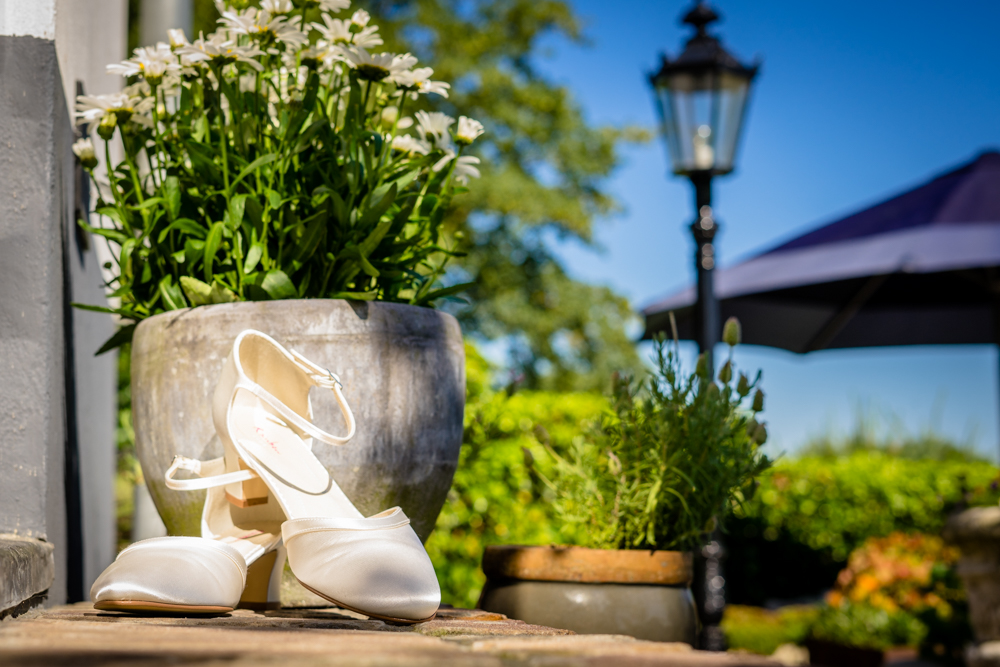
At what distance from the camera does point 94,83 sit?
2.69m

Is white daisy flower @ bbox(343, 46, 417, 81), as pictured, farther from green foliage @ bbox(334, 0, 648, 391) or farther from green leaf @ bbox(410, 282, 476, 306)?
green foliage @ bbox(334, 0, 648, 391)

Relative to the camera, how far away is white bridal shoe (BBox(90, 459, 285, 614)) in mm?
1207

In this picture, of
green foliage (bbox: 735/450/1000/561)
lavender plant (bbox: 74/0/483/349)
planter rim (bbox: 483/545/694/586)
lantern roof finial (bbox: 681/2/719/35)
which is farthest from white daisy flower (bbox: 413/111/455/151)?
green foliage (bbox: 735/450/1000/561)

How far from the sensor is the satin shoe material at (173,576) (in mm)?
1202

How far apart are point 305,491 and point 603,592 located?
27.8 inches

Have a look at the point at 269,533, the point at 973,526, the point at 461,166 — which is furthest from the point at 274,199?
the point at 973,526

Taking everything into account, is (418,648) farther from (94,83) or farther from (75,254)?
(94,83)

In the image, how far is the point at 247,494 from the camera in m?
1.52

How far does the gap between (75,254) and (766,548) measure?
7.28 meters

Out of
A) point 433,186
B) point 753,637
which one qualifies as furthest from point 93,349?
point 753,637

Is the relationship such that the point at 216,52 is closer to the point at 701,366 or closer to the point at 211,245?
the point at 211,245

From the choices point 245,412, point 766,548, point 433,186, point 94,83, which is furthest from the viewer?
point 766,548

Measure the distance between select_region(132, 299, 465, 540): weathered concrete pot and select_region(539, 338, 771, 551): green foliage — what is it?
17.9 inches

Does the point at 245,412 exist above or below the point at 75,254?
below
